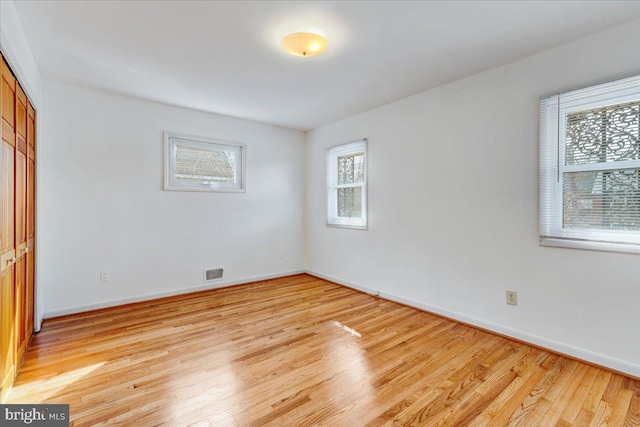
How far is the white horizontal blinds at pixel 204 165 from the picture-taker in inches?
156

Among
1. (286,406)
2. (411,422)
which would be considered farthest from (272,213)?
(411,422)

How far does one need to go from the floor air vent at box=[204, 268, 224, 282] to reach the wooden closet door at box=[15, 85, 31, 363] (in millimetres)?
1908

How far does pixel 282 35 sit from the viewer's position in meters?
2.24

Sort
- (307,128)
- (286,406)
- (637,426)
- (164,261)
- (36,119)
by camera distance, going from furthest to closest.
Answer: (307,128), (164,261), (36,119), (286,406), (637,426)

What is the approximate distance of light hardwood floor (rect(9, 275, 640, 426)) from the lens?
170cm

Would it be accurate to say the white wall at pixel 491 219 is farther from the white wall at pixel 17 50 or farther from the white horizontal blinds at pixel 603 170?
the white wall at pixel 17 50

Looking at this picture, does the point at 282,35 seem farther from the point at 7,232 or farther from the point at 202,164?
the point at 202,164

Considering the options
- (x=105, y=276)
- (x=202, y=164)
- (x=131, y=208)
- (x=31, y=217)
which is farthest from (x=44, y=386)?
(x=202, y=164)

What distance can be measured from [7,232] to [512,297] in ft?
12.7

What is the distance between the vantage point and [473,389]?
192 centimetres

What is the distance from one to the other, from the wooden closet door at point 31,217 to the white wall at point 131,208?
1.32 ft

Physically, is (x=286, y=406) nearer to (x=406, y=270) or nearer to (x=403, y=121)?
(x=406, y=270)

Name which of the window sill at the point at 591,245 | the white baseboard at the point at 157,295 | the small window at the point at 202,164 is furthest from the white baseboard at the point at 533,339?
the small window at the point at 202,164

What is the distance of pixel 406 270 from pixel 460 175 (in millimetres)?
1248
